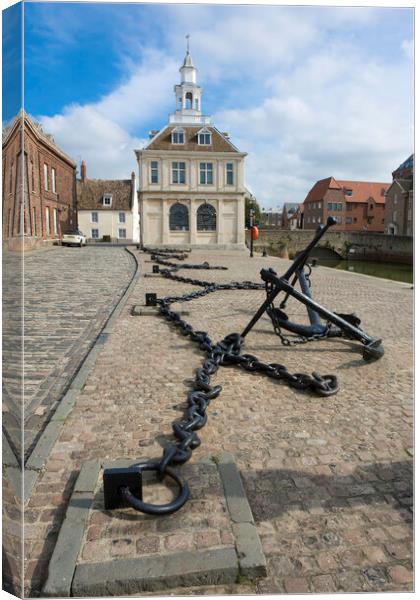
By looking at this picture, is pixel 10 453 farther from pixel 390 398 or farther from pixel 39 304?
pixel 39 304

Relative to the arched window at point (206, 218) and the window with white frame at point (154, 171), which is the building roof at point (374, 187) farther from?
the window with white frame at point (154, 171)

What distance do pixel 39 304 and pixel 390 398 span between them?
6.67 meters

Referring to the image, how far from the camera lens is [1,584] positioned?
1.66m

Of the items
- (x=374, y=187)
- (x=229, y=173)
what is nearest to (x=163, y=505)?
(x=374, y=187)

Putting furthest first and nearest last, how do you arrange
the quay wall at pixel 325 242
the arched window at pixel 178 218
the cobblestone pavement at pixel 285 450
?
the quay wall at pixel 325 242, the arched window at pixel 178 218, the cobblestone pavement at pixel 285 450

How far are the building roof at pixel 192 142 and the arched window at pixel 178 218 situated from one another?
487 centimetres

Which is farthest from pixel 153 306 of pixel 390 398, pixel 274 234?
pixel 274 234

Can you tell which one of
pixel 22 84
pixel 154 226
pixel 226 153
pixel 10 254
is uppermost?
pixel 226 153

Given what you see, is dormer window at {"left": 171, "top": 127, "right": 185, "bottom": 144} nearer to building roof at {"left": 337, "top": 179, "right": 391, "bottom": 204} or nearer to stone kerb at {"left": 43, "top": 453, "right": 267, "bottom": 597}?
building roof at {"left": 337, "top": 179, "right": 391, "bottom": 204}

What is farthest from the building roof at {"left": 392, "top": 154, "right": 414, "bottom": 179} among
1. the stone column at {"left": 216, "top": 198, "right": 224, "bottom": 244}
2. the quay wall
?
the quay wall

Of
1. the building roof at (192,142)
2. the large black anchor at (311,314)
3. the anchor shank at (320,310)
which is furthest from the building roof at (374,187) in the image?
the building roof at (192,142)

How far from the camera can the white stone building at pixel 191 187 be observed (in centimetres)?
3541

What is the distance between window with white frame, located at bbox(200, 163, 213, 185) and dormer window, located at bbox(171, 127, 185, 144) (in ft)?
9.37

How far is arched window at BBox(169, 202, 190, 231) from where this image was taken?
3603cm
